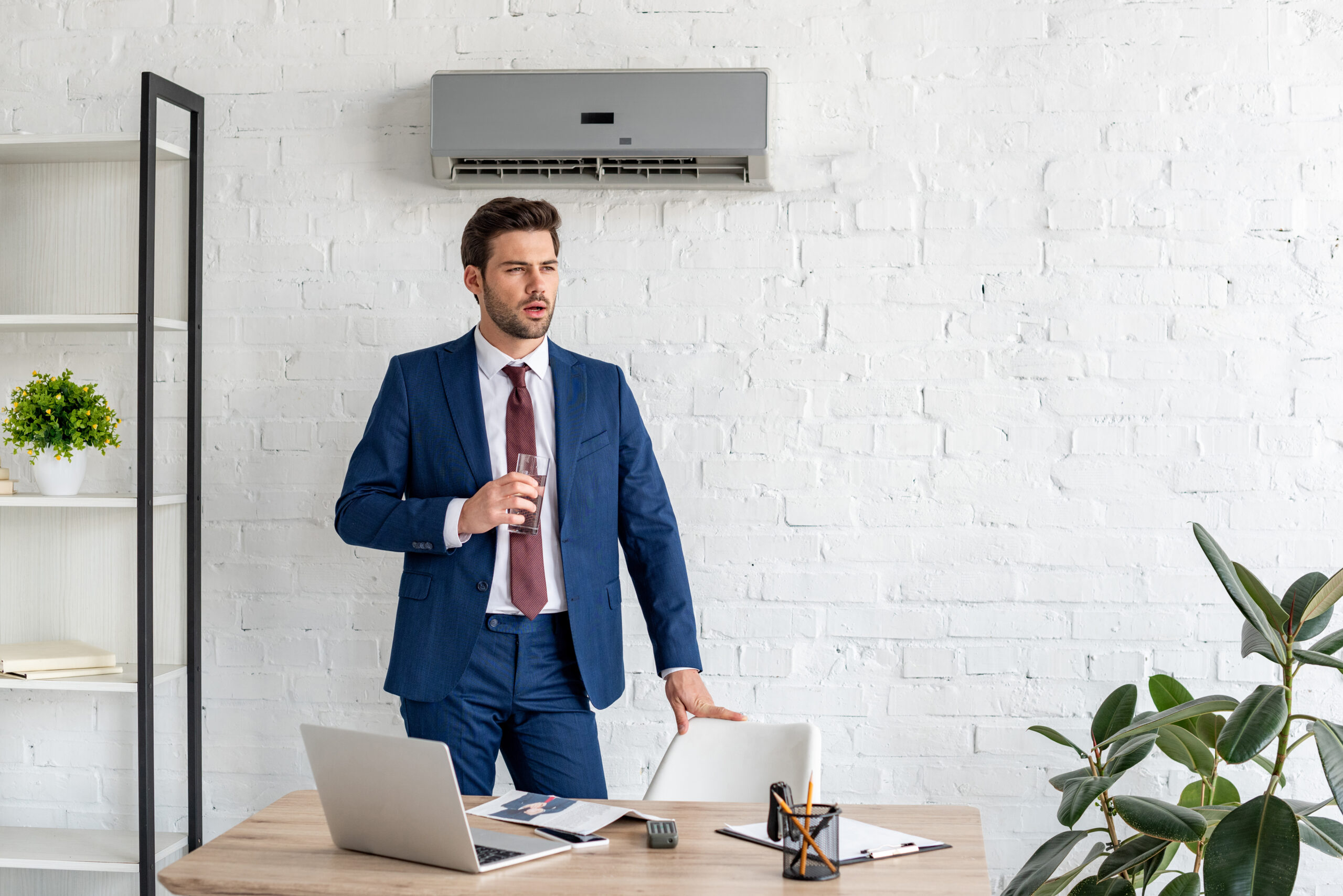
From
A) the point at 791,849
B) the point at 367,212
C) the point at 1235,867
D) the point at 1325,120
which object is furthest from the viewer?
the point at 367,212

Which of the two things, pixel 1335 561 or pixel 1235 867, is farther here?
pixel 1335 561

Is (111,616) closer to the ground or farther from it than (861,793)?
farther from it

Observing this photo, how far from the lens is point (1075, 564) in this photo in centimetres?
272

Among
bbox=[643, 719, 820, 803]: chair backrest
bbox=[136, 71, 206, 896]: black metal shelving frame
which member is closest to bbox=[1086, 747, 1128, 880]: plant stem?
bbox=[643, 719, 820, 803]: chair backrest

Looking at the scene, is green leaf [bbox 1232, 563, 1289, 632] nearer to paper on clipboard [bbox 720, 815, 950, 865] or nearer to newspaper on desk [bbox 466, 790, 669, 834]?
paper on clipboard [bbox 720, 815, 950, 865]

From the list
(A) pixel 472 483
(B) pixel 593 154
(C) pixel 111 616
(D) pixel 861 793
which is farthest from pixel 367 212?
(D) pixel 861 793

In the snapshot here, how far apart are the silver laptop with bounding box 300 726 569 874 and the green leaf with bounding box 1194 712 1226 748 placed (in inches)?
53.9

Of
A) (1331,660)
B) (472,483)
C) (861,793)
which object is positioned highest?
(472,483)

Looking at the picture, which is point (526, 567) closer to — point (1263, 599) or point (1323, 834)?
point (1263, 599)

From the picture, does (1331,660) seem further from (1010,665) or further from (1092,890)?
(1010,665)

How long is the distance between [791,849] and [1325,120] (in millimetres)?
2101

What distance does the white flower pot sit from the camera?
2.70 m

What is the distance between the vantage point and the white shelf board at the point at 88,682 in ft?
8.66

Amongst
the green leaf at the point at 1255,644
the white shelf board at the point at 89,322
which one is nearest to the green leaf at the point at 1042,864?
the green leaf at the point at 1255,644
